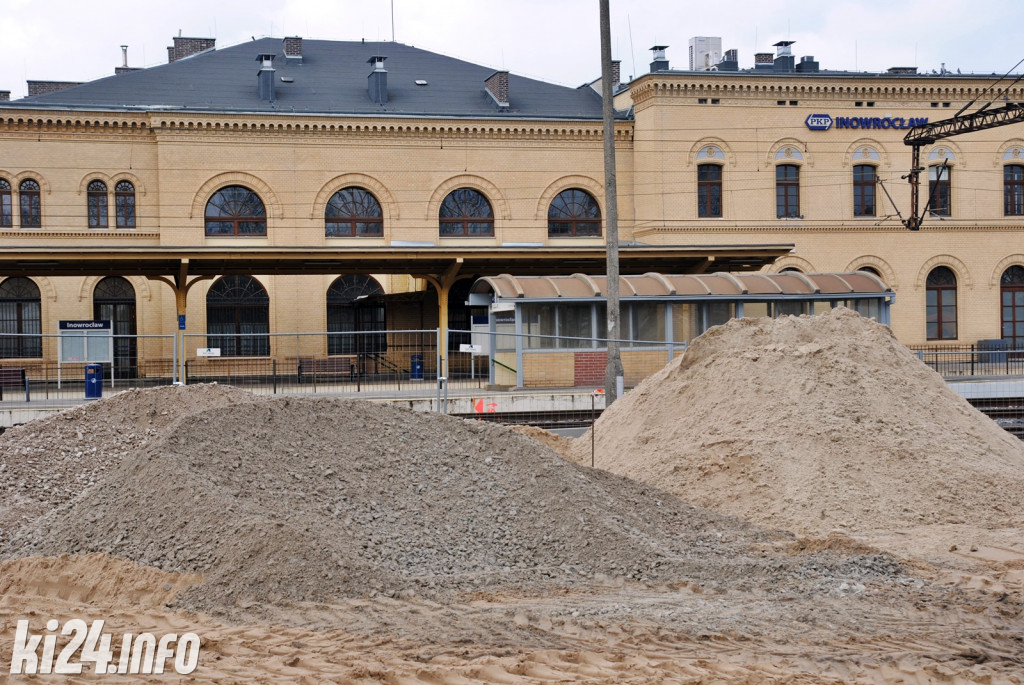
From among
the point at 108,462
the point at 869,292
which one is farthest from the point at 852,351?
the point at 869,292

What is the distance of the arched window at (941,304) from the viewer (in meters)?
41.1

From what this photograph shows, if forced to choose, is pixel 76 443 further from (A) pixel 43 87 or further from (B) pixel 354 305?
(A) pixel 43 87

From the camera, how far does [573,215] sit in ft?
133

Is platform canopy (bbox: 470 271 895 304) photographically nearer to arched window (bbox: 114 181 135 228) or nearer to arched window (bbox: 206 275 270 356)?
arched window (bbox: 206 275 270 356)

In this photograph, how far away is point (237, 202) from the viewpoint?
3822 centimetres

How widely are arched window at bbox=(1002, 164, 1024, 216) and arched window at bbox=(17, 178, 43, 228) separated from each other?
124ft

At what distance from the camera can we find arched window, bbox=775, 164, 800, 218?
4069 cm

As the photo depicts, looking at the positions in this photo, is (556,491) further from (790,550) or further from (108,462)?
(108,462)

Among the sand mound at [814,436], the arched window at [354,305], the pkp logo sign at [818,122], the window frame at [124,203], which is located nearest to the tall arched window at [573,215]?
the arched window at [354,305]

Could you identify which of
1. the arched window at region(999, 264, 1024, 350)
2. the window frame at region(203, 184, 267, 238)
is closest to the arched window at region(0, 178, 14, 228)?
the window frame at region(203, 184, 267, 238)

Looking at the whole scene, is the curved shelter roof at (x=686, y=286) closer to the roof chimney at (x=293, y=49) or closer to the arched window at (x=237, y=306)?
the arched window at (x=237, y=306)

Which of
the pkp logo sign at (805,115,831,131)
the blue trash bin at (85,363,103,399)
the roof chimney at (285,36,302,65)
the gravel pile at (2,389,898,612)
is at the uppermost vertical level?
the roof chimney at (285,36,302,65)

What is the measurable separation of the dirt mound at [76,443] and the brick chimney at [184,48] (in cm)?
3249

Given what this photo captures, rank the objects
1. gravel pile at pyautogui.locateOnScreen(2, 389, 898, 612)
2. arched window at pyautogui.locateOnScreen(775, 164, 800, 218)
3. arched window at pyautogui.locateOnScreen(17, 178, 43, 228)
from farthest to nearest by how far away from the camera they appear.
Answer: arched window at pyautogui.locateOnScreen(775, 164, 800, 218) < arched window at pyautogui.locateOnScreen(17, 178, 43, 228) < gravel pile at pyautogui.locateOnScreen(2, 389, 898, 612)
